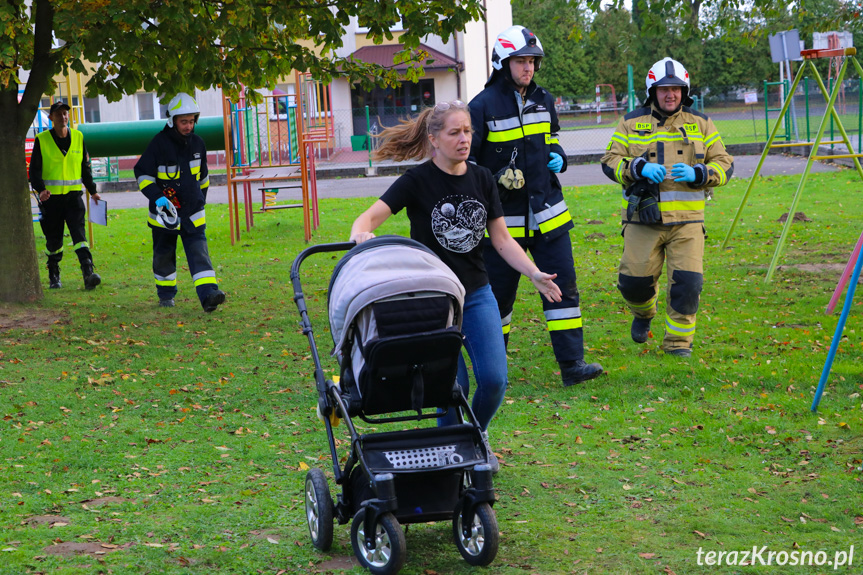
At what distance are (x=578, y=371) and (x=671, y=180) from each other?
1615 mm

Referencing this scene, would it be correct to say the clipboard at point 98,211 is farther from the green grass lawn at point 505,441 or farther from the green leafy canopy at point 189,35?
the green leafy canopy at point 189,35

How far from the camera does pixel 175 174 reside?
9.35 metres

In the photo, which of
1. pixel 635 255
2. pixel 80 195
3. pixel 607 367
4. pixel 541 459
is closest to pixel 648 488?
pixel 541 459

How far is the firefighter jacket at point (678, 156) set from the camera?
683 centimetres

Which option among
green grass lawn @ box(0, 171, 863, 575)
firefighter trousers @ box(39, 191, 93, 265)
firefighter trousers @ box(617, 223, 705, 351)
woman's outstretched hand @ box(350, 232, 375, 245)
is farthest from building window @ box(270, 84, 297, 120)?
woman's outstretched hand @ box(350, 232, 375, 245)

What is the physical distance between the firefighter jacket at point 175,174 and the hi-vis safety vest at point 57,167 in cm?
208

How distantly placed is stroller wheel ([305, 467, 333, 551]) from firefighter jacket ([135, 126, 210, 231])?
585 centimetres

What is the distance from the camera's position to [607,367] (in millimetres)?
6859

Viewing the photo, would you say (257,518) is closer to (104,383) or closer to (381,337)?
(381,337)

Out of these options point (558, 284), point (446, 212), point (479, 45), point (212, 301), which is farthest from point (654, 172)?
point (479, 45)

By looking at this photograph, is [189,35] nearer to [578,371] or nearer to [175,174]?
[175,174]

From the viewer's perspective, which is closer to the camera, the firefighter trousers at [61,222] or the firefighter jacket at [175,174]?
the firefighter jacket at [175,174]

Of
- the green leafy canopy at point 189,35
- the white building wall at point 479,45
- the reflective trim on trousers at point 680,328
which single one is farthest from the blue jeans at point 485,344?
the white building wall at point 479,45

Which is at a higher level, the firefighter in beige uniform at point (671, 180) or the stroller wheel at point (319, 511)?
the firefighter in beige uniform at point (671, 180)
